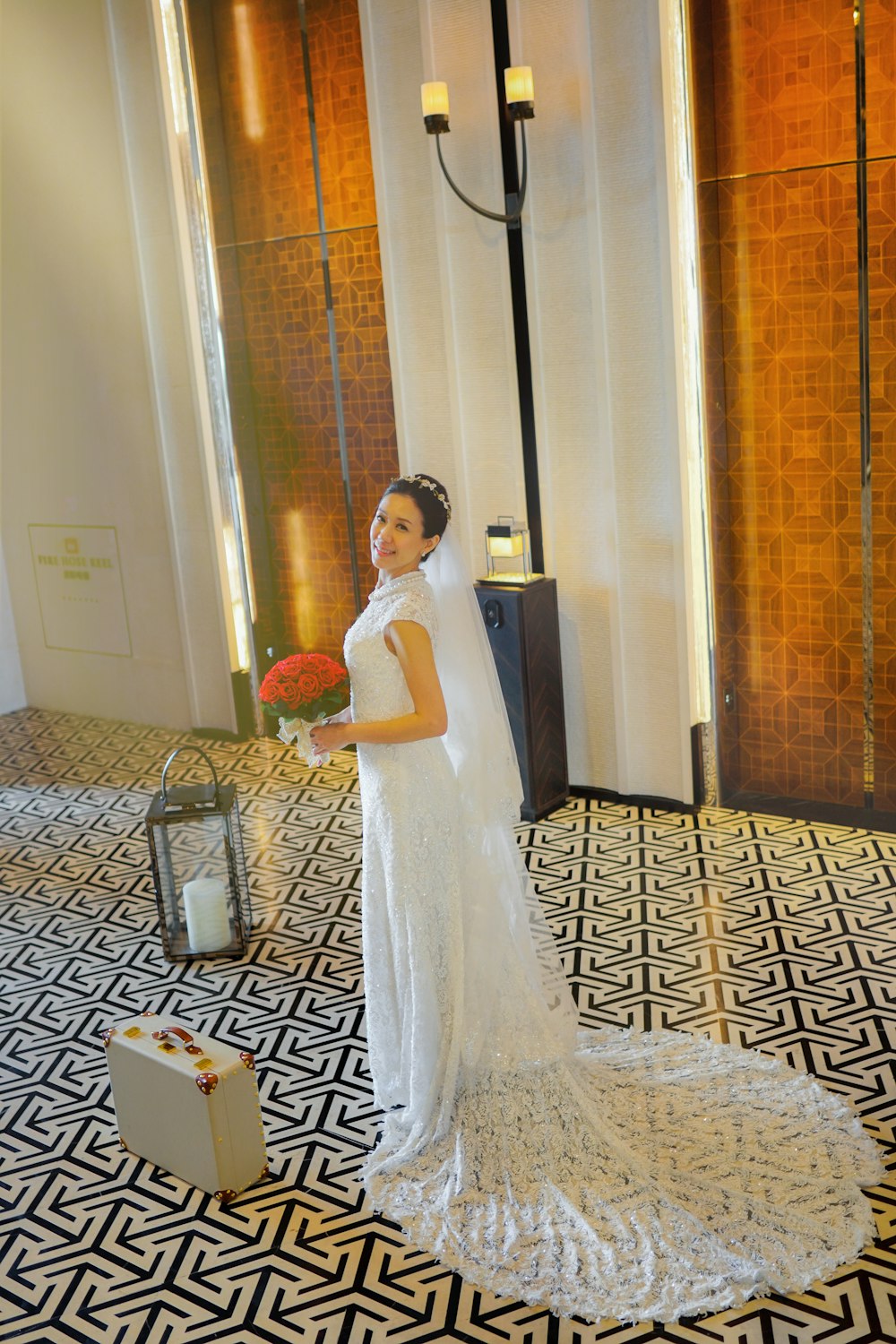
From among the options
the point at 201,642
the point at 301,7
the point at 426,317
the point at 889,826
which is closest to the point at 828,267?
the point at 426,317

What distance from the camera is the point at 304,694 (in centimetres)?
364

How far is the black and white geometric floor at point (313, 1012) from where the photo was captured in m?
3.04

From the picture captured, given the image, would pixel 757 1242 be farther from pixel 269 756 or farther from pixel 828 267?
pixel 269 756

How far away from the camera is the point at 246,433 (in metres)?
7.03

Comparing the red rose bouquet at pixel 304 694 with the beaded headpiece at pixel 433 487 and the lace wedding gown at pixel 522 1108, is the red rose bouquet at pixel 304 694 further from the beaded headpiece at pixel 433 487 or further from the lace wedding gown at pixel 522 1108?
the beaded headpiece at pixel 433 487

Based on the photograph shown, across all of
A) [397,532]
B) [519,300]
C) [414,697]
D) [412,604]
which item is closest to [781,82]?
[519,300]

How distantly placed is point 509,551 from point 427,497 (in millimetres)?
2258

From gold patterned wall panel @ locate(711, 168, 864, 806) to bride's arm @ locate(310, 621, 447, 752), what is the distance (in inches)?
96.4

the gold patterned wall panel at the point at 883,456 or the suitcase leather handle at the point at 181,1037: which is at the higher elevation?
the gold patterned wall panel at the point at 883,456

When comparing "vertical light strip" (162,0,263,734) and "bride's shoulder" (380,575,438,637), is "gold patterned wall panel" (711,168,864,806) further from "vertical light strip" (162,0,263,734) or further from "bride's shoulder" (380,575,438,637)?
"vertical light strip" (162,0,263,734)

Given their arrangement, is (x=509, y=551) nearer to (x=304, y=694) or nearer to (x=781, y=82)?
(x=781, y=82)

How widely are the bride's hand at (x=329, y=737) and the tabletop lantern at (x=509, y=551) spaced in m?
2.30

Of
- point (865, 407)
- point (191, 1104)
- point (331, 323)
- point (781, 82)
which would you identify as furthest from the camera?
point (331, 323)

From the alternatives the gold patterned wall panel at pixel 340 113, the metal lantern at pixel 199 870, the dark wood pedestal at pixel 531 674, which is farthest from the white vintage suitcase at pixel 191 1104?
the gold patterned wall panel at pixel 340 113
